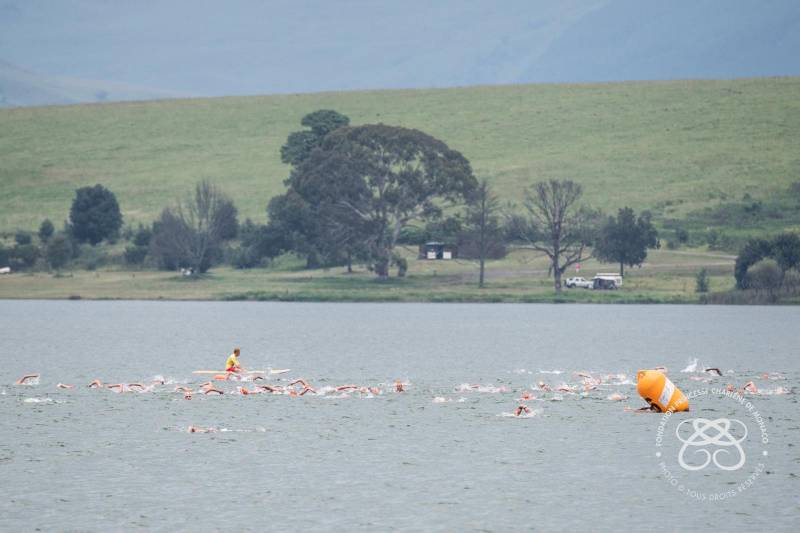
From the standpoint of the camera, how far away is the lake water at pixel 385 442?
32.8 m

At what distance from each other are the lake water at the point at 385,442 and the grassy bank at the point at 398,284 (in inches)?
1854

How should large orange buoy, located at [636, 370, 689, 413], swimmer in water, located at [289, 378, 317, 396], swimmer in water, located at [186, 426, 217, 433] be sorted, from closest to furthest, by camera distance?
1. swimmer in water, located at [186, 426, 217, 433]
2. large orange buoy, located at [636, 370, 689, 413]
3. swimmer in water, located at [289, 378, 317, 396]

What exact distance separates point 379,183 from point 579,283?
80.2 feet

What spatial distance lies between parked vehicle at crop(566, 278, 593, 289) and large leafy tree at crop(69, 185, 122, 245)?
208 ft

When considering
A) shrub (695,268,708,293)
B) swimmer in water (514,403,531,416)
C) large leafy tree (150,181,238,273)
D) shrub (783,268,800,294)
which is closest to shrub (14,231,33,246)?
large leafy tree (150,181,238,273)

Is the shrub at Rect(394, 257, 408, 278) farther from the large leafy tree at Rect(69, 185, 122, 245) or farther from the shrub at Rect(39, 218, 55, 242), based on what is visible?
the shrub at Rect(39, 218, 55, 242)

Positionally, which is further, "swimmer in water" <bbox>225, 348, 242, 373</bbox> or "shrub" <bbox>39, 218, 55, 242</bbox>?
"shrub" <bbox>39, 218, 55, 242</bbox>

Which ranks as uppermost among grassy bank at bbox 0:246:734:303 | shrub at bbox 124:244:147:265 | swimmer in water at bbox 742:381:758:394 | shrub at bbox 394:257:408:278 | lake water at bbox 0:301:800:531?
shrub at bbox 124:244:147:265

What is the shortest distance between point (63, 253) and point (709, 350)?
9446 cm

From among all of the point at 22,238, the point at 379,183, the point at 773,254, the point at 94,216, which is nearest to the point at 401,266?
the point at 379,183

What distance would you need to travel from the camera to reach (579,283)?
145250 mm

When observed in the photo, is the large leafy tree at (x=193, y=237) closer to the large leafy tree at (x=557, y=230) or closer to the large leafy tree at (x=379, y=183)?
the large leafy tree at (x=379, y=183)

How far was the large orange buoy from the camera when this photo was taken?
48.3 metres

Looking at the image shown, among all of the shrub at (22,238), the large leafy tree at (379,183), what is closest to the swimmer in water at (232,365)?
the large leafy tree at (379,183)
